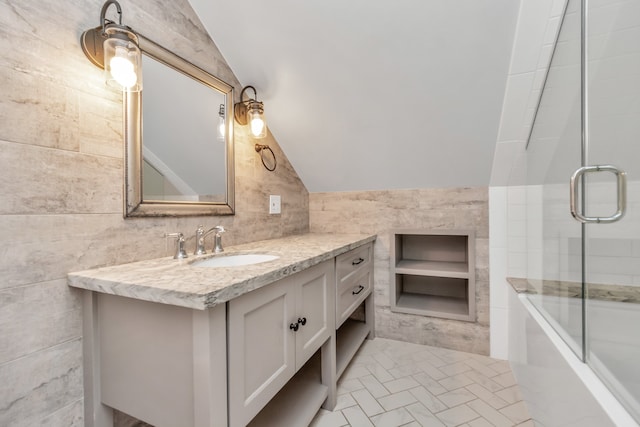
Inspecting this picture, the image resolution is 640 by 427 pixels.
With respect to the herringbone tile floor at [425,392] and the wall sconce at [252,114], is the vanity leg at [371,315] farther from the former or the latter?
the wall sconce at [252,114]

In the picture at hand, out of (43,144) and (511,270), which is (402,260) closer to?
(511,270)

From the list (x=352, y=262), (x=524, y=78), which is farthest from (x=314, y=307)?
(x=524, y=78)

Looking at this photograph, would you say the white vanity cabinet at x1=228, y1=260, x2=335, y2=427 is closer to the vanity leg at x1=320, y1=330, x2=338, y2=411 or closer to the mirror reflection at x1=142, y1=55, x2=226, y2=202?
the vanity leg at x1=320, y1=330, x2=338, y2=411

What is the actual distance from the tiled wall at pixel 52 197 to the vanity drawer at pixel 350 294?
3.07 ft

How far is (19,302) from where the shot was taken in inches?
31.3

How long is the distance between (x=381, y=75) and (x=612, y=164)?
1.08 metres

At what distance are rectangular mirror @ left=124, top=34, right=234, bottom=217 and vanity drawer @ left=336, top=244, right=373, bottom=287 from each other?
2.21ft

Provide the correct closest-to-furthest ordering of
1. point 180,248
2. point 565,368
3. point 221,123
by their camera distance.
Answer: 1. point 565,368
2. point 180,248
3. point 221,123

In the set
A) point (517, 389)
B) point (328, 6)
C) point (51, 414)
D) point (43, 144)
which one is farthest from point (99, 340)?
point (517, 389)

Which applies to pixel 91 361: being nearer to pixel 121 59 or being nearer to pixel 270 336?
pixel 270 336

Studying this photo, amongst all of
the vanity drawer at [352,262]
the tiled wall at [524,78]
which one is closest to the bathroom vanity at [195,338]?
the vanity drawer at [352,262]

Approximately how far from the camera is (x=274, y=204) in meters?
1.94

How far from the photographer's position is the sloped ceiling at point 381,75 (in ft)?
4.19

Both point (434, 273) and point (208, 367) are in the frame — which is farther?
point (434, 273)
